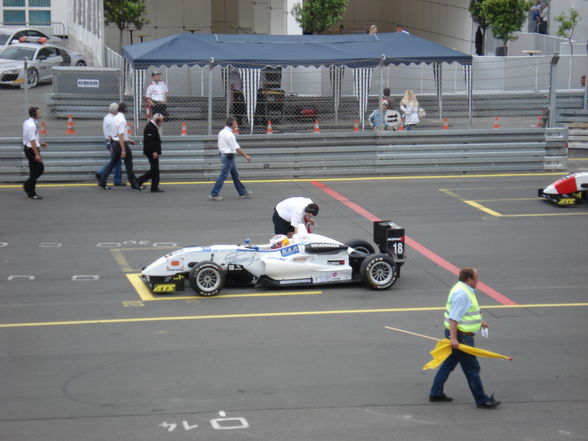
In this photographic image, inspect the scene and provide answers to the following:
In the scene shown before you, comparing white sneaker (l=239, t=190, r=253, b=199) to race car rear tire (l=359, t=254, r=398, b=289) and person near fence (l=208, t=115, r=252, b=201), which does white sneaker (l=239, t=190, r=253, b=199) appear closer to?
person near fence (l=208, t=115, r=252, b=201)

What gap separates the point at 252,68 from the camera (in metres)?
23.1

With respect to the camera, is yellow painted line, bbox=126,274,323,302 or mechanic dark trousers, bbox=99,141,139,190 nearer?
yellow painted line, bbox=126,274,323,302

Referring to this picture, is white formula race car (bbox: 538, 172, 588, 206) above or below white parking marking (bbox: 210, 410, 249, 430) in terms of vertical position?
above

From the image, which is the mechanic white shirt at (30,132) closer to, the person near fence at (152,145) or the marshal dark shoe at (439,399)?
the person near fence at (152,145)

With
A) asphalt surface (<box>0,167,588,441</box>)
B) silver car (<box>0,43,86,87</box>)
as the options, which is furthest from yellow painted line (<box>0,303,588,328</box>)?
silver car (<box>0,43,86,87</box>)

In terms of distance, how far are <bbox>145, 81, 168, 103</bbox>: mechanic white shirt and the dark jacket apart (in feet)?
19.8

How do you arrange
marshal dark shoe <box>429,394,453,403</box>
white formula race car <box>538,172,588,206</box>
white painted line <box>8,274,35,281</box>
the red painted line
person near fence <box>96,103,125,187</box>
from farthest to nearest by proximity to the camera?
person near fence <box>96,103,125,187</box> → white formula race car <box>538,172,588,206</box> → white painted line <box>8,274,35,281</box> → the red painted line → marshal dark shoe <box>429,394,453,403</box>

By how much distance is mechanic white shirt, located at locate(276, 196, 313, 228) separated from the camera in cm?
1323

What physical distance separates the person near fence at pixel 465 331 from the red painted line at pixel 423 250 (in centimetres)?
375

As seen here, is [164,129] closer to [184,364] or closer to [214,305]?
[214,305]

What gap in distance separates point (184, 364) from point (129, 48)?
1715cm

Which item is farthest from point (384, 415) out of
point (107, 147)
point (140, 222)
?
point (107, 147)

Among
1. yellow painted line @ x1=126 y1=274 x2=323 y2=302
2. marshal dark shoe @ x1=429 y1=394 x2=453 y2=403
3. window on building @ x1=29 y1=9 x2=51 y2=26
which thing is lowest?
marshal dark shoe @ x1=429 y1=394 x2=453 y2=403

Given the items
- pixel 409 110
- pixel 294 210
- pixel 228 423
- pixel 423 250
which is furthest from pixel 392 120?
pixel 228 423
